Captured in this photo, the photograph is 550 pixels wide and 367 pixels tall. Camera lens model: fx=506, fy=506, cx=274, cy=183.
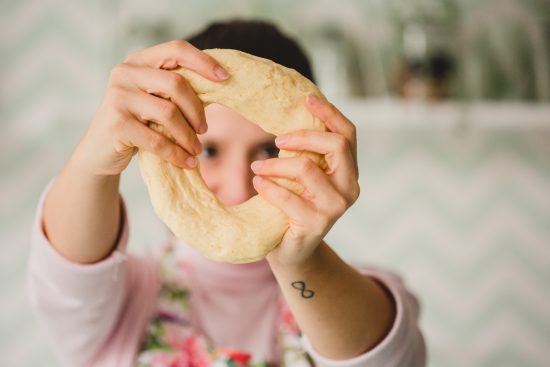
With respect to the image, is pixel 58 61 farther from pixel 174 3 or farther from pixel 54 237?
pixel 54 237

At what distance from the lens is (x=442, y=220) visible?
1.70m

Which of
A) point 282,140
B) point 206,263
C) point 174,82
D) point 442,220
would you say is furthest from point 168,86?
point 442,220

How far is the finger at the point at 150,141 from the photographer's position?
477mm

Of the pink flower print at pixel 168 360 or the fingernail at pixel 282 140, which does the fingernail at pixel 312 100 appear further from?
the pink flower print at pixel 168 360

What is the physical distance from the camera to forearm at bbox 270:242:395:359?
567mm

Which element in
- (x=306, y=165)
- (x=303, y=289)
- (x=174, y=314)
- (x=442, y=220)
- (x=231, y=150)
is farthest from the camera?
(x=442, y=220)

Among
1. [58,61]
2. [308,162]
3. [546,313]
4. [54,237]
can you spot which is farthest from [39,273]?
[546,313]

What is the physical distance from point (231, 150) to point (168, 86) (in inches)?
13.0

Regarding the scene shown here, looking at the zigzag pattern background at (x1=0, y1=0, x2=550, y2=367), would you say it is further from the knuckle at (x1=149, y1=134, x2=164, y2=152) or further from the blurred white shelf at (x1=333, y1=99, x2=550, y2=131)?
the knuckle at (x1=149, y1=134, x2=164, y2=152)

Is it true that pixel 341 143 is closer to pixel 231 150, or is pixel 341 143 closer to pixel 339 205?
pixel 339 205

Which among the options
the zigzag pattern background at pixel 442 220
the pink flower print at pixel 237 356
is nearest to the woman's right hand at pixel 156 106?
the pink flower print at pixel 237 356

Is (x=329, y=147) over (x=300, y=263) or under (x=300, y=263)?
over

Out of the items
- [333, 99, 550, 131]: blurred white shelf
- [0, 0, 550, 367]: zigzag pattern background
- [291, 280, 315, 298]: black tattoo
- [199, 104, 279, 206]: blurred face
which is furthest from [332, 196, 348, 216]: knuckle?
[0, 0, 550, 367]: zigzag pattern background

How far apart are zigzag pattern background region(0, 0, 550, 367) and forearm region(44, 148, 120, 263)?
3.29 ft
